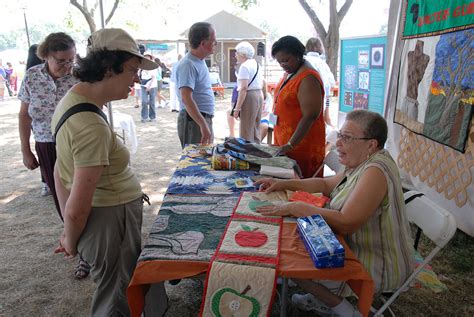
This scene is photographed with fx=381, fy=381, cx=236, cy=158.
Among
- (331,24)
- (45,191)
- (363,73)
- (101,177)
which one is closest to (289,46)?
(101,177)

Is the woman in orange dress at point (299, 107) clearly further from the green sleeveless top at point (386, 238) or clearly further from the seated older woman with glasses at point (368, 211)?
the green sleeveless top at point (386, 238)

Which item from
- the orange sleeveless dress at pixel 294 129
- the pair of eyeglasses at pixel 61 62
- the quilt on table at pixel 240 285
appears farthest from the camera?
the orange sleeveless dress at pixel 294 129

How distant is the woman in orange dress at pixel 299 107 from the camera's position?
97.9 inches

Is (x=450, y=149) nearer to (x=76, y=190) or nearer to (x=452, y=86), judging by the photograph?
(x=452, y=86)

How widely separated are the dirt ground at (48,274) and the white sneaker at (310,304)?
0.06 meters

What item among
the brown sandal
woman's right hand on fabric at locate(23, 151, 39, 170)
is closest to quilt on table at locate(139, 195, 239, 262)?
the brown sandal

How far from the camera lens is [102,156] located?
1.27m

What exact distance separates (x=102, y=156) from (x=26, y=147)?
1748 millimetres

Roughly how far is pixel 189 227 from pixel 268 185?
1.98 feet

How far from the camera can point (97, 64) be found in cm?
133

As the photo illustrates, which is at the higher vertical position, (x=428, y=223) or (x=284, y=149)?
(x=284, y=149)

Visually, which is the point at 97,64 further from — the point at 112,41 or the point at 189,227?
the point at 189,227

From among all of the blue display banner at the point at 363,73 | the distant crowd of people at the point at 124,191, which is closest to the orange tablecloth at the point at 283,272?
the distant crowd of people at the point at 124,191

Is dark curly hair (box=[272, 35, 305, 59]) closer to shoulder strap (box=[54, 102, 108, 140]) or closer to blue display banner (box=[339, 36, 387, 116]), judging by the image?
shoulder strap (box=[54, 102, 108, 140])
